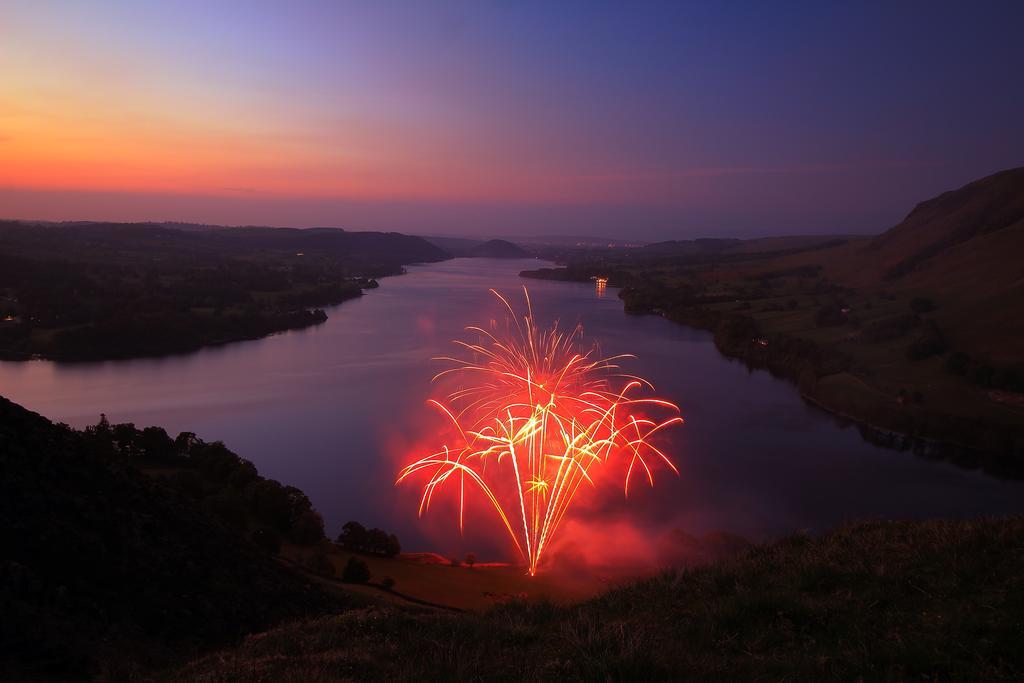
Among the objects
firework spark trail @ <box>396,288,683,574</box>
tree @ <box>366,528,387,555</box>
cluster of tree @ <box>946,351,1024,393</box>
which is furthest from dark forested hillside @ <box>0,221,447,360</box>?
cluster of tree @ <box>946,351,1024,393</box>

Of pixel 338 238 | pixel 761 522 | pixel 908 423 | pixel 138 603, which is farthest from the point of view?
pixel 338 238

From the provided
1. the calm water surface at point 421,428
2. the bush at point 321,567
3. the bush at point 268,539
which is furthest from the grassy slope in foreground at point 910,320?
the bush at point 268,539

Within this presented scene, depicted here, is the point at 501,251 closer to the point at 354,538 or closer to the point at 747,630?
the point at 354,538

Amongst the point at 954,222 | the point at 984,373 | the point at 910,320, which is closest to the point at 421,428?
the point at 984,373

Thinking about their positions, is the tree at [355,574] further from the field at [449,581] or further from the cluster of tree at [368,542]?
the cluster of tree at [368,542]

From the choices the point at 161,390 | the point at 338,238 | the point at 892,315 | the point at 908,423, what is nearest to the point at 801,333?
the point at 892,315

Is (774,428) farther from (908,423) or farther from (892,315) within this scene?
(892,315)
